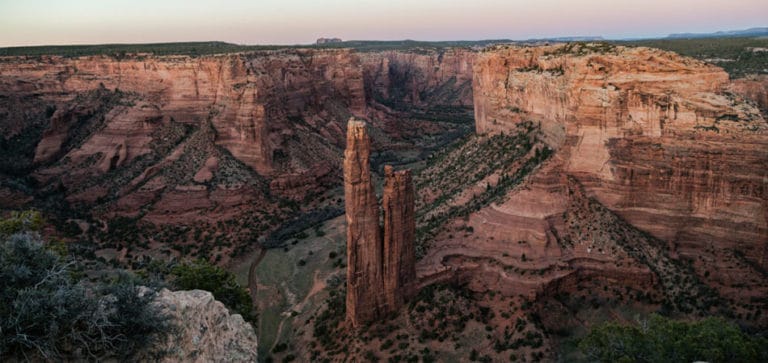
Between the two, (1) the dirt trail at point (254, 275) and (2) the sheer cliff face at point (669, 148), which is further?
(1) the dirt trail at point (254, 275)

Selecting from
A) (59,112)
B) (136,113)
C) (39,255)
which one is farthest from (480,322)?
(59,112)

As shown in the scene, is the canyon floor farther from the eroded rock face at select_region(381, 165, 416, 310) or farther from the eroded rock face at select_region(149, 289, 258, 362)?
the eroded rock face at select_region(149, 289, 258, 362)

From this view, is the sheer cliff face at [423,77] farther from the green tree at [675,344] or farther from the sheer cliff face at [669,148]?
the green tree at [675,344]

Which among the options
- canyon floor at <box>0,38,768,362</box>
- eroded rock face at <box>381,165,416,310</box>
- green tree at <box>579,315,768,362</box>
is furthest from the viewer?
eroded rock face at <box>381,165,416,310</box>

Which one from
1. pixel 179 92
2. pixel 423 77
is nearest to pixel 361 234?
pixel 179 92

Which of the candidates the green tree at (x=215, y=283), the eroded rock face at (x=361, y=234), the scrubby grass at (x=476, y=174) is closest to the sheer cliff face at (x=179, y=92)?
the scrubby grass at (x=476, y=174)

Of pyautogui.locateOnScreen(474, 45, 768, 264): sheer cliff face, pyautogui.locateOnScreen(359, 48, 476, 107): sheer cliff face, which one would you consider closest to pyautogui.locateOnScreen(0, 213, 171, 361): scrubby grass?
pyautogui.locateOnScreen(474, 45, 768, 264): sheer cliff face
